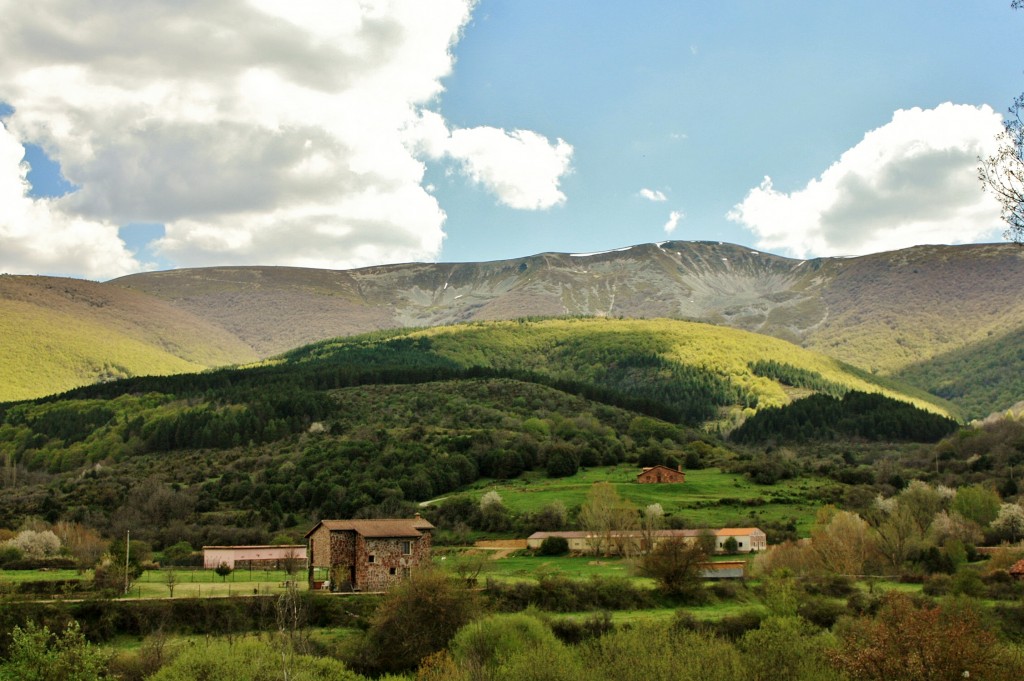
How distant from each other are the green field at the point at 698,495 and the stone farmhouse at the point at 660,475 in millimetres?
1488

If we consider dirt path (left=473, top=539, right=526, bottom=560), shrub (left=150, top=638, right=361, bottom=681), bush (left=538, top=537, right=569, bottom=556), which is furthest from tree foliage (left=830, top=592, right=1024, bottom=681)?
dirt path (left=473, top=539, right=526, bottom=560)

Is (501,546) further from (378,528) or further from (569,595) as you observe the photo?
(569,595)

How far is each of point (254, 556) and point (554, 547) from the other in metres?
24.3

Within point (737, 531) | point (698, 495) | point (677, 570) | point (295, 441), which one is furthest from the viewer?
point (295, 441)

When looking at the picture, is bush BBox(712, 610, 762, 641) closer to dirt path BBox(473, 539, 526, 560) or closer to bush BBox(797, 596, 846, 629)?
bush BBox(797, 596, 846, 629)

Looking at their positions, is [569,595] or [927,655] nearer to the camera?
[927,655]

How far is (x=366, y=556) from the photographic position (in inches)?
2542

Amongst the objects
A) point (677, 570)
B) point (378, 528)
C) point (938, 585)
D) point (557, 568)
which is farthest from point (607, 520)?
point (938, 585)

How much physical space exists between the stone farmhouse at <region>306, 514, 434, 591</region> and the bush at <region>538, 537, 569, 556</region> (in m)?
18.7

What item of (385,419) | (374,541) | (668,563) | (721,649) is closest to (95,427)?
(385,419)

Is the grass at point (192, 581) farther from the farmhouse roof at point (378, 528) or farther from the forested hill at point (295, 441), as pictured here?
the forested hill at point (295, 441)

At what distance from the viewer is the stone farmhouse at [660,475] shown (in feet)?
361

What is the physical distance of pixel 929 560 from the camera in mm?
70438

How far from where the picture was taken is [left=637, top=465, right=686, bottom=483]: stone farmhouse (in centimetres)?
10994
